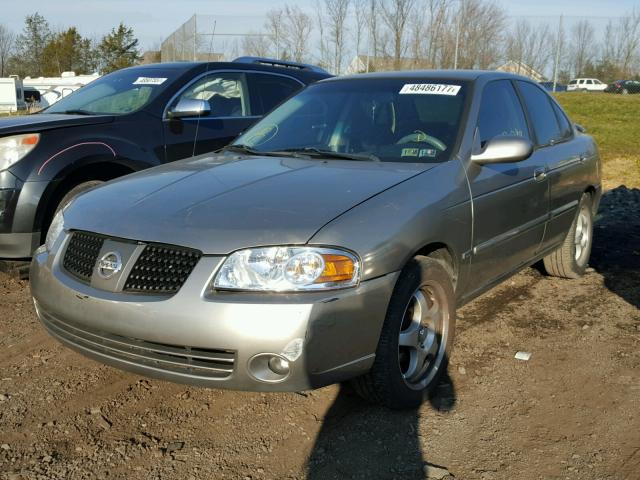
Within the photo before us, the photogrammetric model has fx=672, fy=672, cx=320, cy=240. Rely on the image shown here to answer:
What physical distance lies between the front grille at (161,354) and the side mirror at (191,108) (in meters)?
2.92

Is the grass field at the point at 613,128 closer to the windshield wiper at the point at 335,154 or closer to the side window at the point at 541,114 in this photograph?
the side window at the point at 541,114

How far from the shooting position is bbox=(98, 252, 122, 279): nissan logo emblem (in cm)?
295

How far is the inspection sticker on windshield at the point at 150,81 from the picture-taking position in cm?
610

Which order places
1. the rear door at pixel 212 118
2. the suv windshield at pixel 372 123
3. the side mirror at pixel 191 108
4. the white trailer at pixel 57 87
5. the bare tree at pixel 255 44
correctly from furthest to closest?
1. the white trailer at pixel 57 87
2. the bare tree at pixel 255 44
3. the rear door at pixel 212 118
4. the side mirror at pixel 191 108
5. the suv windshield at pixel 372 123

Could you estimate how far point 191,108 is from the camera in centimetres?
562

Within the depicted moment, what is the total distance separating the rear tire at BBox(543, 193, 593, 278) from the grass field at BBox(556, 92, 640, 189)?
251 inches

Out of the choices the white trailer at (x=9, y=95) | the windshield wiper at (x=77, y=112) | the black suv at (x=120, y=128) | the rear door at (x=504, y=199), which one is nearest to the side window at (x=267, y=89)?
the black suv at (x=120, y=128)

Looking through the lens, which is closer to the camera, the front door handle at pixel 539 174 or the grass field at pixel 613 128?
the front door handle at pixel 539 174

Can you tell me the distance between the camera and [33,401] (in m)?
3.38

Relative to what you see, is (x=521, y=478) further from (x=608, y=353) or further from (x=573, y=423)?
(x=608, y=353)

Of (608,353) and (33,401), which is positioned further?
(608,353)

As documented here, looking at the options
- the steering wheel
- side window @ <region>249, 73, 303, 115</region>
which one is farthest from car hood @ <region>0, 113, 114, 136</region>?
the steering wheel

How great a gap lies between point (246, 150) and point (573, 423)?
249 centimetres

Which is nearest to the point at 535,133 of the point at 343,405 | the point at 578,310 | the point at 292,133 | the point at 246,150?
the point at 578,310
